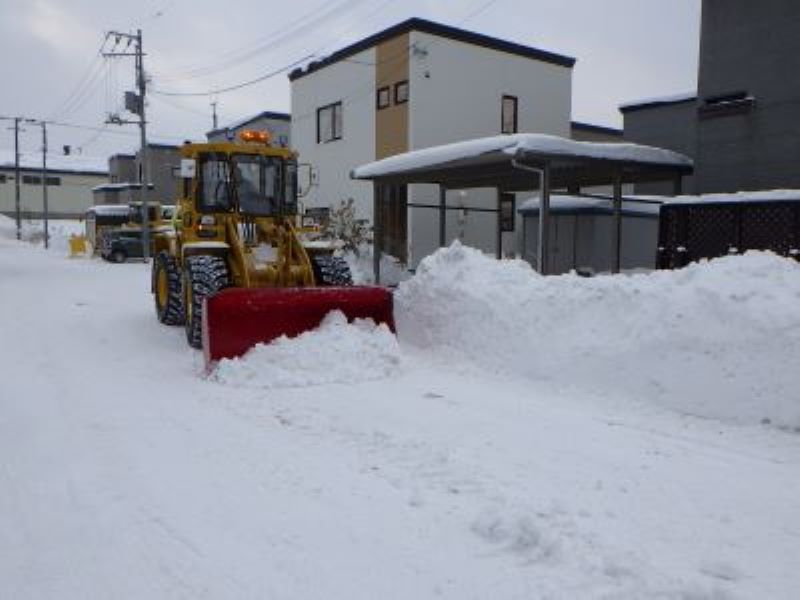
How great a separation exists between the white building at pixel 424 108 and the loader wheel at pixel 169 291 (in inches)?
317

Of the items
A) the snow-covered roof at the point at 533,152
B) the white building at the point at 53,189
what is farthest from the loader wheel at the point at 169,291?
the white building at the point at 53,189

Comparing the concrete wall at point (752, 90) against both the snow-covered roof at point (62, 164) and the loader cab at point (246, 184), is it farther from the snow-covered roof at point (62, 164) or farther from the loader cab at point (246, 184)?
the snow-covered roof at point (62, 164)

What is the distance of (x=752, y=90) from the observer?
11.8 metres

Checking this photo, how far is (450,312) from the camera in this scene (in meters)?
8.44

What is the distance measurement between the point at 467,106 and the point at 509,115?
1761 mm

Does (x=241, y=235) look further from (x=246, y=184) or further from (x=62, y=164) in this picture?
(x=62, y=164)

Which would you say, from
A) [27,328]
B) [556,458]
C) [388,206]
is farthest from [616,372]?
[388,206]

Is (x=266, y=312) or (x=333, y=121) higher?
(x=333, y=121)

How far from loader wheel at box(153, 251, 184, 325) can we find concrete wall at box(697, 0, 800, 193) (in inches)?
348

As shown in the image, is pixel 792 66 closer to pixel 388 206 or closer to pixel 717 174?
pixel 717 174

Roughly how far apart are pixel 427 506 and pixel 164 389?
376cm

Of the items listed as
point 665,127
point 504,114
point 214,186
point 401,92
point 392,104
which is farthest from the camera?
point 504,114

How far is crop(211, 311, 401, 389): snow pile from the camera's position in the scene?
23.6 ft

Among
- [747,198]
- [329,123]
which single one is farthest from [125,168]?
[747,198]
